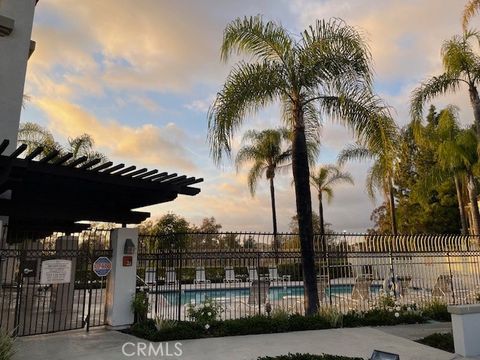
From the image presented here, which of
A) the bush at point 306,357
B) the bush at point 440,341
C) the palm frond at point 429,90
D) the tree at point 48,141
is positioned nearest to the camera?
the bush at point 306,357

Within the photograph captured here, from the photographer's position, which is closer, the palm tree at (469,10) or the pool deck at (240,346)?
the pool deck at (240,346)

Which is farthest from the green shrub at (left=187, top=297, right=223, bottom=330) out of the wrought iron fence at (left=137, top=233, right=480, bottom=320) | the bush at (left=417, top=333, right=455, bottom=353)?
the bush at (left=417, top=333, right=455, bottom=353)

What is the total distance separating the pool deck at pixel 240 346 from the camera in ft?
22.2

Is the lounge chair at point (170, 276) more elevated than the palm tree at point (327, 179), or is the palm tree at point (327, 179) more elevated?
the palm tree at point (327, 179)

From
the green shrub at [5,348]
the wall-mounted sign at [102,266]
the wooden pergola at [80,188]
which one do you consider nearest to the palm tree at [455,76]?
the wooden pergola at [80,188]

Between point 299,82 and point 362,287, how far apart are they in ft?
25.1

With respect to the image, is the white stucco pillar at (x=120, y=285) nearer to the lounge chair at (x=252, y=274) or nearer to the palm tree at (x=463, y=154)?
the lounge chair at (x=252, y=274)

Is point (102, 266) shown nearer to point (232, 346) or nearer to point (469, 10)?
point (232, 346)

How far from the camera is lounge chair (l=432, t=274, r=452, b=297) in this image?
45.2ft

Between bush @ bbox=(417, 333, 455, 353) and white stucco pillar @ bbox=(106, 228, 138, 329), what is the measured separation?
6693 mm

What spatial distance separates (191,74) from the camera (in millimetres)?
11484

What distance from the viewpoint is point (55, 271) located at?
8656mm

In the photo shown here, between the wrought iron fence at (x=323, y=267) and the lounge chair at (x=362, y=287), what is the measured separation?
3cm

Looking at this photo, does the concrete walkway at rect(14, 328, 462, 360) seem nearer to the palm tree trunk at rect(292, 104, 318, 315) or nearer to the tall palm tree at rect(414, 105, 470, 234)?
the palm tree trunk at rect(292, 104, 318, 315)
